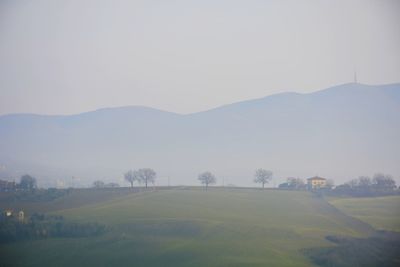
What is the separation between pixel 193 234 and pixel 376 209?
2472 centimetres

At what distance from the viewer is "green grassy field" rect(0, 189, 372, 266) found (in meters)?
41.0

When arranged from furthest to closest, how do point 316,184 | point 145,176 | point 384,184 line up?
1. point 145,176
2. point 316,184
3. point 384,184

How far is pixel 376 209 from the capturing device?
2408 inches

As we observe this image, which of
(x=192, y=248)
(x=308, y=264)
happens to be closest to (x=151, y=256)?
(x=192, y=248)

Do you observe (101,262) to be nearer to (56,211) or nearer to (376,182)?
(56,211)

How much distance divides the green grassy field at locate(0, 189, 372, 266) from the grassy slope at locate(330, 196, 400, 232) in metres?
1.56

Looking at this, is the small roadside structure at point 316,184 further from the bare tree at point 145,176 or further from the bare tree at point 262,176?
the bare tree at point 145,176

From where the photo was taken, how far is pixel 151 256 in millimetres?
41750

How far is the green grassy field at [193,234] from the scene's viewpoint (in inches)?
1614

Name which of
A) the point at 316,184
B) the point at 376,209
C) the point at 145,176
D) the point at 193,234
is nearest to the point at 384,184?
the point at 316,184

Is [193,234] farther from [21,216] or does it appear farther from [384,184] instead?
[384,184]

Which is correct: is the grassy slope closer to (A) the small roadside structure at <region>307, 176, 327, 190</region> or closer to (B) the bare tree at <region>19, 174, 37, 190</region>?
(A) the small roadside structure at <region>307, 176, 327, 190</region>

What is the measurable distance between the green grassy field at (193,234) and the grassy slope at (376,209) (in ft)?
5.13

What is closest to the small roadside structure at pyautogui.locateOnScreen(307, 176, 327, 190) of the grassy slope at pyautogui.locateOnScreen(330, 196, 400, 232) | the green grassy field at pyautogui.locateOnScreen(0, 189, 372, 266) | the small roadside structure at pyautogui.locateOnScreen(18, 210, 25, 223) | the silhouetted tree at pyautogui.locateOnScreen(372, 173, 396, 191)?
the silhouetted tree at pyautogui.locateOnScreen(372, 173, 396, 191)
